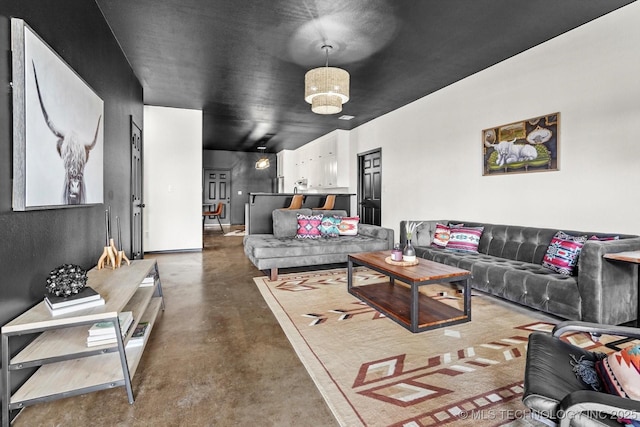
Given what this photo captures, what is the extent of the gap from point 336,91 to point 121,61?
2.53 metres

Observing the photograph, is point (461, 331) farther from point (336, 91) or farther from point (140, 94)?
point (140, 94)

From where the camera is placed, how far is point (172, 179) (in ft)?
19.5

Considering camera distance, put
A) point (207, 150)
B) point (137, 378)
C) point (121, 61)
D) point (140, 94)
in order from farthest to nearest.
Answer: point (207, 150) < point (140, 94) < point (121, 61) < point (137, 378)

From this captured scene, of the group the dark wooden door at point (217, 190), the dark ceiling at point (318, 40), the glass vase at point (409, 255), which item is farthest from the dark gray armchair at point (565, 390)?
the dark wooden door at point (217, 190)

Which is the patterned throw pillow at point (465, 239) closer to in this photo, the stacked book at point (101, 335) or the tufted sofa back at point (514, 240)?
the tufted sofa back at point (514, 240)

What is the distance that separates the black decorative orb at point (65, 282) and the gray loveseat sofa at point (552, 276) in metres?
3.28

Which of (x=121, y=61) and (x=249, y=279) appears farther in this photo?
(x=249, y=279)

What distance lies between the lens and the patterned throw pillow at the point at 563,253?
272 centimetres

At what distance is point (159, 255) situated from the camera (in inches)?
226

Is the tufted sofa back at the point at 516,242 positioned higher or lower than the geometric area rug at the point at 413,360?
higher

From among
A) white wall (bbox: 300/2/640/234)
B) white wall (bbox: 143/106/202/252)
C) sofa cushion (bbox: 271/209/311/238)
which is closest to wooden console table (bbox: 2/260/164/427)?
sofa cushion (bbox: 271/209/311/238)

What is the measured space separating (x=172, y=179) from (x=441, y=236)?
4824 millimetres

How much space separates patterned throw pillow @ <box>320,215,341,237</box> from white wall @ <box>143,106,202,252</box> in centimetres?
274

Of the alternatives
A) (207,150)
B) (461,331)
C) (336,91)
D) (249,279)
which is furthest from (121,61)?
(207,150)
